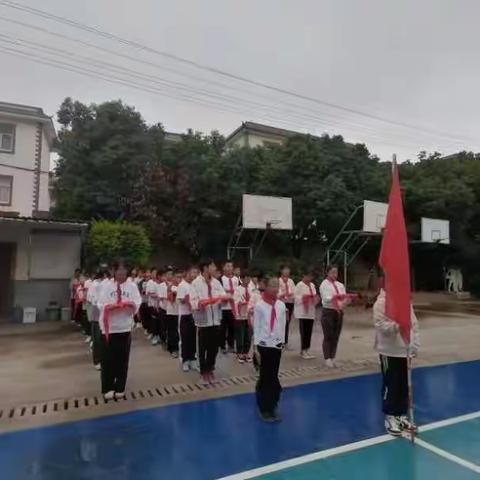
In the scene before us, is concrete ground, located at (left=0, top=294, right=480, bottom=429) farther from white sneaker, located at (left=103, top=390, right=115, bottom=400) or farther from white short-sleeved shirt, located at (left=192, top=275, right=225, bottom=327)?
white short-sleeved shirt, located at (left=192, top=275, right=225, bottom=327)

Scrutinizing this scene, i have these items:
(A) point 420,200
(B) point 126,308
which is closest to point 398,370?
(B) point 126,308

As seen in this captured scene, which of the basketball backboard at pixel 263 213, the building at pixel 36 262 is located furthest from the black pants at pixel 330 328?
the basketball backboard at pixel 263 213

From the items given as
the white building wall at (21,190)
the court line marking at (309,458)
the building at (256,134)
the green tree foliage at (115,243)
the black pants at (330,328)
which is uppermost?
the building at (256,134)

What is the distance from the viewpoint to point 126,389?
6.13 m

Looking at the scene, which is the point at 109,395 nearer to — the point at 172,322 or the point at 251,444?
the point at 251,444

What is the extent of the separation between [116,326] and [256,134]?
2427 cm

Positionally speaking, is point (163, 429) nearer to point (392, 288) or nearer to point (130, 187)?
point (392, 288)

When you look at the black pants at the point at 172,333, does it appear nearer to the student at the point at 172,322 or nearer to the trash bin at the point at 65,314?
the student at the point at 172,322

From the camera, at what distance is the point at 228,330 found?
342 inches

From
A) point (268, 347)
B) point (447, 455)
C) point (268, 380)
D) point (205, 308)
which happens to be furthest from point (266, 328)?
point (447, 455)

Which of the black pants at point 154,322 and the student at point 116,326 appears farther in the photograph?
the black pants at point 154,322

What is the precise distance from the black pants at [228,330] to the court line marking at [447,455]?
4.48 metres

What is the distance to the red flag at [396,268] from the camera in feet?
14.3

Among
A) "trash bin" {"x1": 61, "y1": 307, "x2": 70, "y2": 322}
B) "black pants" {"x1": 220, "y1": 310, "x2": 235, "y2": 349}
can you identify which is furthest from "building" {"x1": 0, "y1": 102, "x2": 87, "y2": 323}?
"black pants" {"x1": 220, "y1": 310, "x2": 235, "y2": 349}
